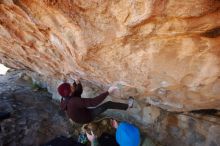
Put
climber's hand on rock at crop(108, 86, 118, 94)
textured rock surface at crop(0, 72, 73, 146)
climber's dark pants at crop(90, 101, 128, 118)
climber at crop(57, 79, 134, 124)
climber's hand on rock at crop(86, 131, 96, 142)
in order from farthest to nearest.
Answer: textured rock surface at crop(0, 72, 73, 146) < climber's dark pants at crop(90, 101, 128, 118) < climber's hand on rock at crop(86, 131, 96, 142) < climber at crop(57, 79, 134, 124) < climber's hand on rock at crop(108, 86, 118, 94)

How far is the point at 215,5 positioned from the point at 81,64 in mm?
2352

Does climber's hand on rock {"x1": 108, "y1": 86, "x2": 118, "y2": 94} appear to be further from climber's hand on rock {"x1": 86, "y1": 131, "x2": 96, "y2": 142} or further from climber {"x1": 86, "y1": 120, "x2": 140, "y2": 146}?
climber's hand on rock {"x1": 86, "y1": 131, "x2": 96, "y2": 142}

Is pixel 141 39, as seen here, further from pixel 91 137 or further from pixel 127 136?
pixel 91 137

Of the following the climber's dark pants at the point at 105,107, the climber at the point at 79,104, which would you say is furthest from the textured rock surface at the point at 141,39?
the climber's dark pants at the point at 105,107

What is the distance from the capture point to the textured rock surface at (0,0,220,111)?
2.77 metres

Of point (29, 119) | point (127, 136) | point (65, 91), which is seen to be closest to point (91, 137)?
point (65, 91)

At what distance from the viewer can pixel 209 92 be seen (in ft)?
12.3

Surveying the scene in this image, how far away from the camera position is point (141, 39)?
3.21 metres

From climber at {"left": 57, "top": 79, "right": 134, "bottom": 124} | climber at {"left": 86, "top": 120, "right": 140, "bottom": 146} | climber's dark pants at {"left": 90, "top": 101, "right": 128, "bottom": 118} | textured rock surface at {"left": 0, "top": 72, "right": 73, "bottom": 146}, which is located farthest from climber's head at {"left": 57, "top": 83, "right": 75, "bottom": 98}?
textured rock surface at {"left": 0, "top": 72, "right": 73, "bottom": 146}

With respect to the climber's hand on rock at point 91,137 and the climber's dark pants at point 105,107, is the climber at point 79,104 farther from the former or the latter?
the climber's hand on rock at point 91,137

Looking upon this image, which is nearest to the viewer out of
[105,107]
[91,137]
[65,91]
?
[65,91]

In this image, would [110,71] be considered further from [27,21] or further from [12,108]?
[12,108]

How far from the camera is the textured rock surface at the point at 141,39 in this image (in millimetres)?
2770

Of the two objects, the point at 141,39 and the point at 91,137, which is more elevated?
the point at 141,39
